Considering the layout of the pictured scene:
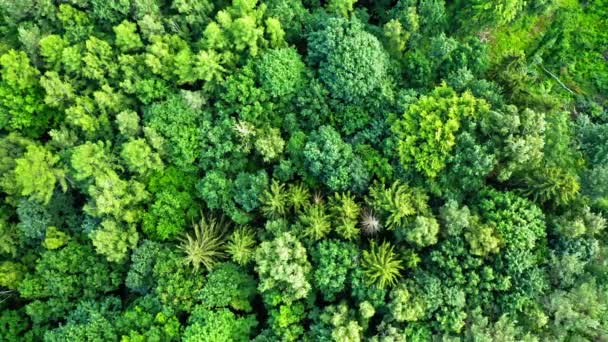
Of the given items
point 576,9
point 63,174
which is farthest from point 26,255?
point 576,9

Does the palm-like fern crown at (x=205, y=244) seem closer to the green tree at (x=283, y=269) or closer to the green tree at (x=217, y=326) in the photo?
the green tree at (x=217, y=326)

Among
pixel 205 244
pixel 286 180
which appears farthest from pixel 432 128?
pixel 205 244

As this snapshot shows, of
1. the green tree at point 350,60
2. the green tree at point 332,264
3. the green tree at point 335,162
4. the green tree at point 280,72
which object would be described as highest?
the green tree at point 350,60

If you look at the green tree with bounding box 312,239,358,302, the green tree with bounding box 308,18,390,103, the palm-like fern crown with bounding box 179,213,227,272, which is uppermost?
the green tree with bounding box 308,18,390,103

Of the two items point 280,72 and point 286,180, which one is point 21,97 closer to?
point 280,72

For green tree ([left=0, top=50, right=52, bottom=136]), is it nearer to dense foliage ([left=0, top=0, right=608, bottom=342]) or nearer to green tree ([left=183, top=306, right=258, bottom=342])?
dense foliage ([left=0, top=0, right=608, bottom=342])

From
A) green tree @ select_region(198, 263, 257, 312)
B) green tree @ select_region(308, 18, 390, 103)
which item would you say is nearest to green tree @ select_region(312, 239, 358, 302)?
green tree @ select_region(198, 263, 257, 312)

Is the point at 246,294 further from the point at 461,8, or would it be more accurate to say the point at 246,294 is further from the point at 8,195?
the point at 461,8

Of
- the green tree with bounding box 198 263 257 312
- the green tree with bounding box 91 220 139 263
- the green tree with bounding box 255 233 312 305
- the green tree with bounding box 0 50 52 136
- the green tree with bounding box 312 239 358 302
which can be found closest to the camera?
the green tree with bounding box 255 233 312 305

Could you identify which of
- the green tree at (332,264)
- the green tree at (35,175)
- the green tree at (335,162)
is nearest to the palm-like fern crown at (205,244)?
the green tree at (332,264)
